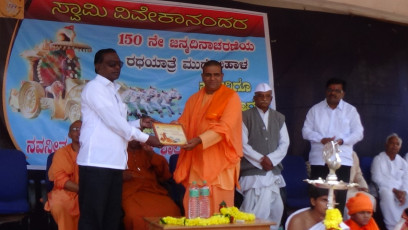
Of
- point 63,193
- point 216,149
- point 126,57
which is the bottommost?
point 63,193

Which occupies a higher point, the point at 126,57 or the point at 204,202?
the point at 126,57

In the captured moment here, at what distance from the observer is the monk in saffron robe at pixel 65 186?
6270 mm

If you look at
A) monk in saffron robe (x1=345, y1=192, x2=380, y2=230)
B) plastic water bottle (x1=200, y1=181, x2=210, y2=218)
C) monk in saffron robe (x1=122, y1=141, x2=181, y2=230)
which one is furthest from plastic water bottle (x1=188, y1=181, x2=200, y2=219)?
monk in saffron robe (x1=345, y1=192, x2=380, y2=230)

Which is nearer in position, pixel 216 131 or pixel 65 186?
pixel 216 131

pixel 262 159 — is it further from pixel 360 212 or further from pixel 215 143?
pixel 360 212

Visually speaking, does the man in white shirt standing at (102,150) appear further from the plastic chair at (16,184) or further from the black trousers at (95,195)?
the plastic chair at (16,184)

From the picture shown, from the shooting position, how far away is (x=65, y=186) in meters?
6.31

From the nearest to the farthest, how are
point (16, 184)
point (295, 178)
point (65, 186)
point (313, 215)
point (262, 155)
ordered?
point (313, 215)
point (65, 186)
point (16, 184)
point (262, 155)
point (295, 178)

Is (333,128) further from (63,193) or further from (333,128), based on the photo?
(63,193)

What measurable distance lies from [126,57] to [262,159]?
1779mm

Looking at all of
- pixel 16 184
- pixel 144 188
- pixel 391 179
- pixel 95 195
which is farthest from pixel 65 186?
pixel 391 179

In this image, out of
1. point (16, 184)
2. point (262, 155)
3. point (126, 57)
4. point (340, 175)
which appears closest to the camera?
point (16, 184)

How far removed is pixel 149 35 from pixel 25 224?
7.47ft

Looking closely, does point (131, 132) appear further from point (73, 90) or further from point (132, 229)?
point (73, 90)
